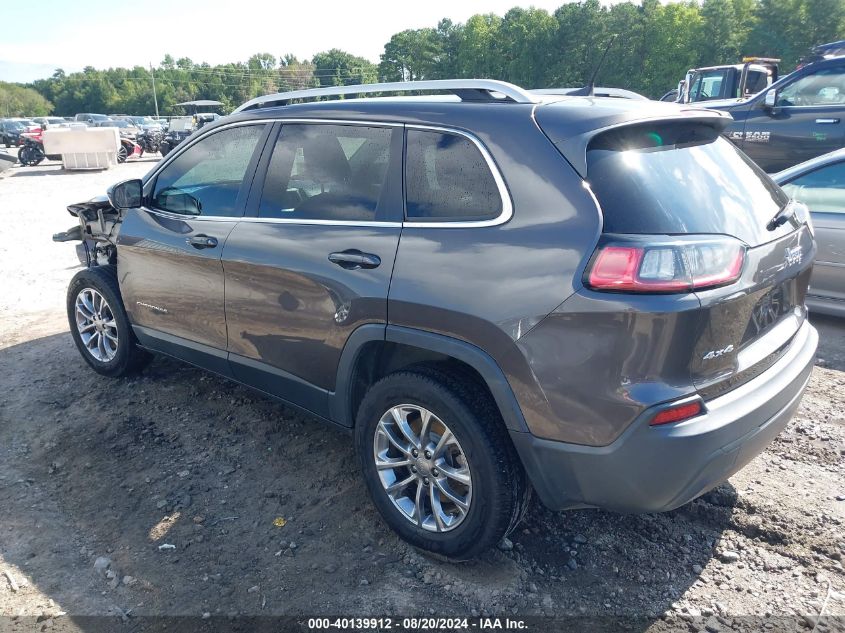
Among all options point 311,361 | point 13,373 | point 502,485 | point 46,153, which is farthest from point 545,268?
point 46,153

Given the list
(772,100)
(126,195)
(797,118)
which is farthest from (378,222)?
(772,100)

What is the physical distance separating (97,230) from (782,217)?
447 centimetres

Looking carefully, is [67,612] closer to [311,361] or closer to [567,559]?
[311,361]

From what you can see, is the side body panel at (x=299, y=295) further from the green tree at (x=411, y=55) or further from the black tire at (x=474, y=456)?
the green tree at (x=411, y=55)

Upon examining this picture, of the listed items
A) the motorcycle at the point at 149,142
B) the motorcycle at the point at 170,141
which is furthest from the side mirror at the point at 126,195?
the motorcycle at the point at 149,142

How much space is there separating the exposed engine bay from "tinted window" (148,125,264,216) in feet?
2.58

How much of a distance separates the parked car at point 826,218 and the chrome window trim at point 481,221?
367 cm

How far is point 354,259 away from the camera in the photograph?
114 inches

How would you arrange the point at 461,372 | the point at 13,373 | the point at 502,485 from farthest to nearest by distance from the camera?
the point at 13,373 < the point at 461,372 < the point at 502,485

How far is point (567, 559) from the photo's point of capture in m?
2.84

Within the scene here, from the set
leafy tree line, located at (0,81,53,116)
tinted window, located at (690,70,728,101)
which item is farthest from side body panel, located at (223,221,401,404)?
leafy tree line, located at (0,81,53,116)

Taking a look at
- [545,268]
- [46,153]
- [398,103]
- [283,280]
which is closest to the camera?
[545,268]

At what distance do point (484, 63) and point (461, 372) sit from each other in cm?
8088

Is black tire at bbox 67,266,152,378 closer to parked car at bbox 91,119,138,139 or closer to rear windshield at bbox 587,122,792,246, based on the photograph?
rear windshield at bbox 587,122,792,246
